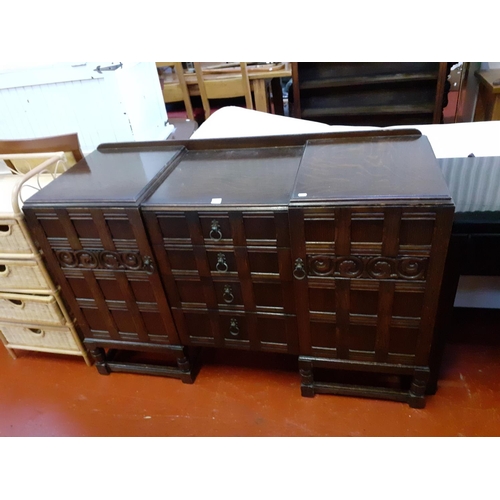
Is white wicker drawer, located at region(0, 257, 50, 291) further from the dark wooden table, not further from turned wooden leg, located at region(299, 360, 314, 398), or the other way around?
the dark wooden table

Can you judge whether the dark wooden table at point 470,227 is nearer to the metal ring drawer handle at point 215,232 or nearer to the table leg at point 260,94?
the metal ring drawer handle at point 215,232

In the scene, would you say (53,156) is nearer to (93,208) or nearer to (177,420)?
(93,208)

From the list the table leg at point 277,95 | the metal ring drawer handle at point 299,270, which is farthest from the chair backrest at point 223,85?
the metal ring drawer handle at point 299,270

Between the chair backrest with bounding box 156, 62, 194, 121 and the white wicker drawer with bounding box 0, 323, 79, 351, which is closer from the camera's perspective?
the white wicker drawer with bounding box 0, 323, 79, 351

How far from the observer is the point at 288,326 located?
134 cm

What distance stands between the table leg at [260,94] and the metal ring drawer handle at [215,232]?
8.50ft

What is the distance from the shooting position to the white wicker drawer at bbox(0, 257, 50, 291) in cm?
147

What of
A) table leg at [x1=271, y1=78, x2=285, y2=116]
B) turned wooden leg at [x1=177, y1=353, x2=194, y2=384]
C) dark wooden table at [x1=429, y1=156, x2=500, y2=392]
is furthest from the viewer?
table leg at [x1=271, y1=78, x2=285, y2=116]

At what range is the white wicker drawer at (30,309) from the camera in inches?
60.6

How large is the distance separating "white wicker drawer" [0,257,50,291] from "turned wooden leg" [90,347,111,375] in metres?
0.31

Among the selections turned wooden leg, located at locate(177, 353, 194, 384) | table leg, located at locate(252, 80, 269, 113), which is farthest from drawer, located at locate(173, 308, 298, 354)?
table leg, located at locate(252, 80, 269, 113)

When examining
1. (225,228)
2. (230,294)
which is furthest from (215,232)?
(230,294)

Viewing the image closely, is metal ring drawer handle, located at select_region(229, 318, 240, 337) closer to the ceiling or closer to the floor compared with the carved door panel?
closer to the floor
